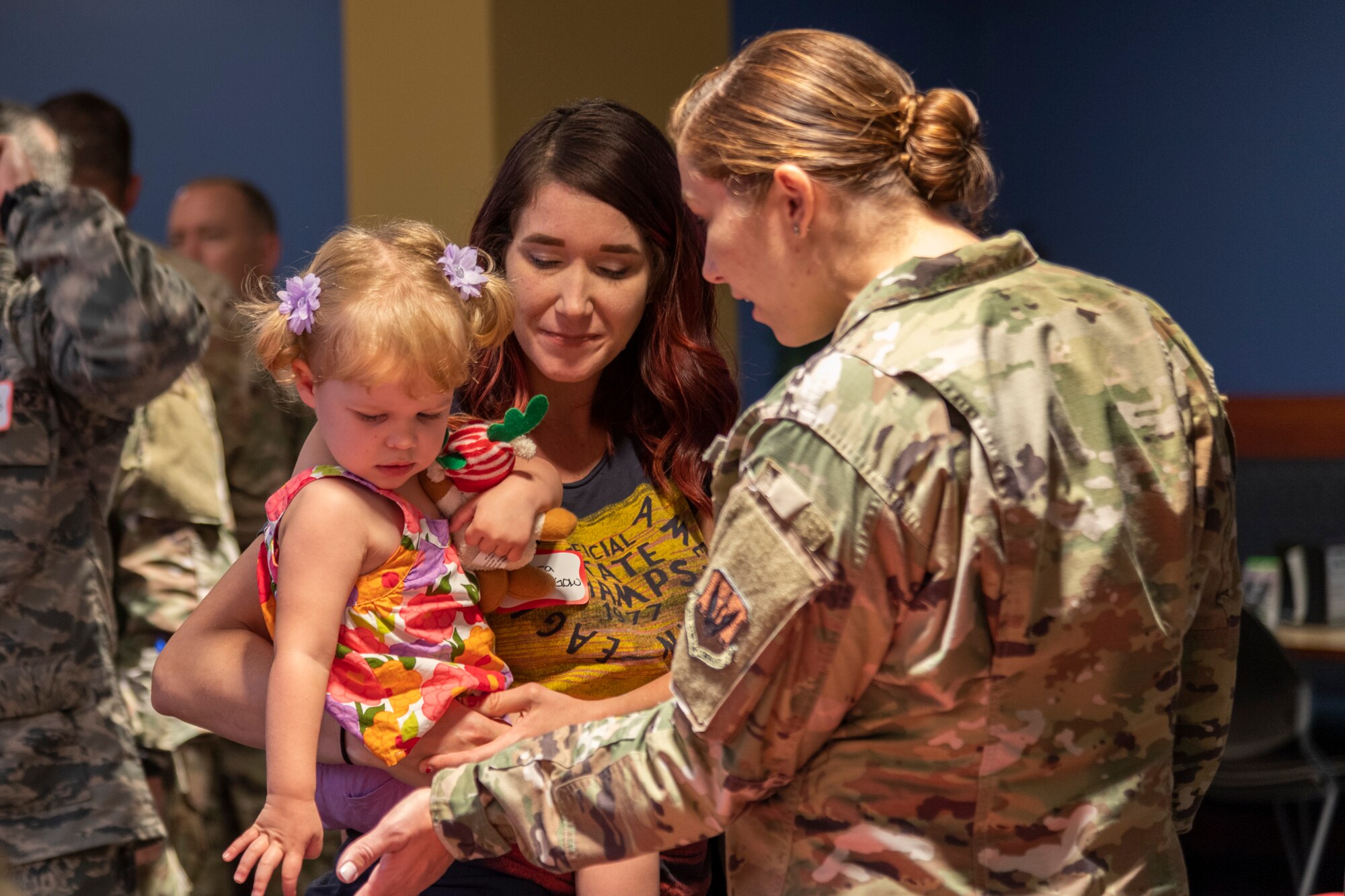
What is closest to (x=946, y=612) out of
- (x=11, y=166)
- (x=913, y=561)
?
(x=913, y=561)

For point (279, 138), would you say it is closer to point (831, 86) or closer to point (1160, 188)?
point (1160, 188)

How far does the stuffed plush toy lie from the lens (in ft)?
A: 5.21

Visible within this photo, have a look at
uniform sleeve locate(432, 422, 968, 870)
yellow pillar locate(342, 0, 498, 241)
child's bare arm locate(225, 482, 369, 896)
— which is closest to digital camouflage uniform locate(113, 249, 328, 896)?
yellow pillar locate(342, 0, 498, 241)

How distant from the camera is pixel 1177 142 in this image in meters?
5.29

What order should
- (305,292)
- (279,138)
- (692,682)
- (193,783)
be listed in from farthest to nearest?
(279,138) < (193,783) < (305,292) < (692,682)

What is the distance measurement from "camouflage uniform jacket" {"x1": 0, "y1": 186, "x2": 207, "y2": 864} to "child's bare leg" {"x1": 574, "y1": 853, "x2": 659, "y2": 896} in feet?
3.70

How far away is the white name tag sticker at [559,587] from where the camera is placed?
162 cm

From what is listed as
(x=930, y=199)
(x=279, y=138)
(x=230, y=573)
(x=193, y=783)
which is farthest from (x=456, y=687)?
(x=279, y=138)

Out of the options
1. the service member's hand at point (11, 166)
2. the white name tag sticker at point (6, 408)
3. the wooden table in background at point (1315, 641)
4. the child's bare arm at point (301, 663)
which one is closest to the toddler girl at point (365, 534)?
the child's bare arm at point (301, 663)

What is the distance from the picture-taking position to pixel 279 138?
207 inches

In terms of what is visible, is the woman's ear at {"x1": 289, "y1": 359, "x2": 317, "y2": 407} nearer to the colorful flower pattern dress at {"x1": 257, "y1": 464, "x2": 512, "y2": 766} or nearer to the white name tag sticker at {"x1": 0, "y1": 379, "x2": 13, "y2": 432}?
the colorful flower pattern dress at {"x1": 257, "y1": 464, "x2": 512, "y2": 766}

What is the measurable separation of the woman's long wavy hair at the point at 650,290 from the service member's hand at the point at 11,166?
101 cm

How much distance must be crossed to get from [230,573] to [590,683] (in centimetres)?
47

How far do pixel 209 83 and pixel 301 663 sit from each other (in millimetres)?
4459
